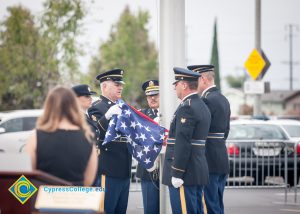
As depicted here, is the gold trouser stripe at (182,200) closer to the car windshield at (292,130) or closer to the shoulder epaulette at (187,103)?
the shoulder epaulette at (187,103)

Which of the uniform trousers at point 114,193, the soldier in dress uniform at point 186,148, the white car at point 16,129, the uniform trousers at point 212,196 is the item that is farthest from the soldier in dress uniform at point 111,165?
the white car at point 16,129

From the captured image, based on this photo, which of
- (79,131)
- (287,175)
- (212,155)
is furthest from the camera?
(287,175)

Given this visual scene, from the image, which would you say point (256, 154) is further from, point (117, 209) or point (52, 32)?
point (52, 32)

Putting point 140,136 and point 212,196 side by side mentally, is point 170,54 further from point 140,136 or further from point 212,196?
point 212,196

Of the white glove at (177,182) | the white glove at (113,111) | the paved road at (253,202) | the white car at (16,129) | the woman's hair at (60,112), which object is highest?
the woman's hair at (60,112)

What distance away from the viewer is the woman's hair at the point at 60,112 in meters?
5.93

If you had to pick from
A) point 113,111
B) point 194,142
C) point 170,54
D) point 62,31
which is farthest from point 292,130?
point 62,31

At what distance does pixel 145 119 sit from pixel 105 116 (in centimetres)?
62

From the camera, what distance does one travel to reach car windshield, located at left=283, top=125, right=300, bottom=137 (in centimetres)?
1994

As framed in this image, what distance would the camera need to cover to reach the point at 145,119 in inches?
381

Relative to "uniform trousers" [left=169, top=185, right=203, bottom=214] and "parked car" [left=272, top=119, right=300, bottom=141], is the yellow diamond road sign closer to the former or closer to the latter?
"parked car" [left=272, top=119, right=300, bottom=141]

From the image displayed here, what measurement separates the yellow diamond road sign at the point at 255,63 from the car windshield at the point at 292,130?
4.25 meters

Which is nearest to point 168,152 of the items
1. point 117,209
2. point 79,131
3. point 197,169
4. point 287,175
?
point 197,169

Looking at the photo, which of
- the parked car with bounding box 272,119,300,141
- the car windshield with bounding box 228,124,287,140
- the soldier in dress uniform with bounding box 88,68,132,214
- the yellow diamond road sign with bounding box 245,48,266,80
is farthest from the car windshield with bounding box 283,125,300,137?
the soldier in dress uniform with bounding box 88,68,132,214
